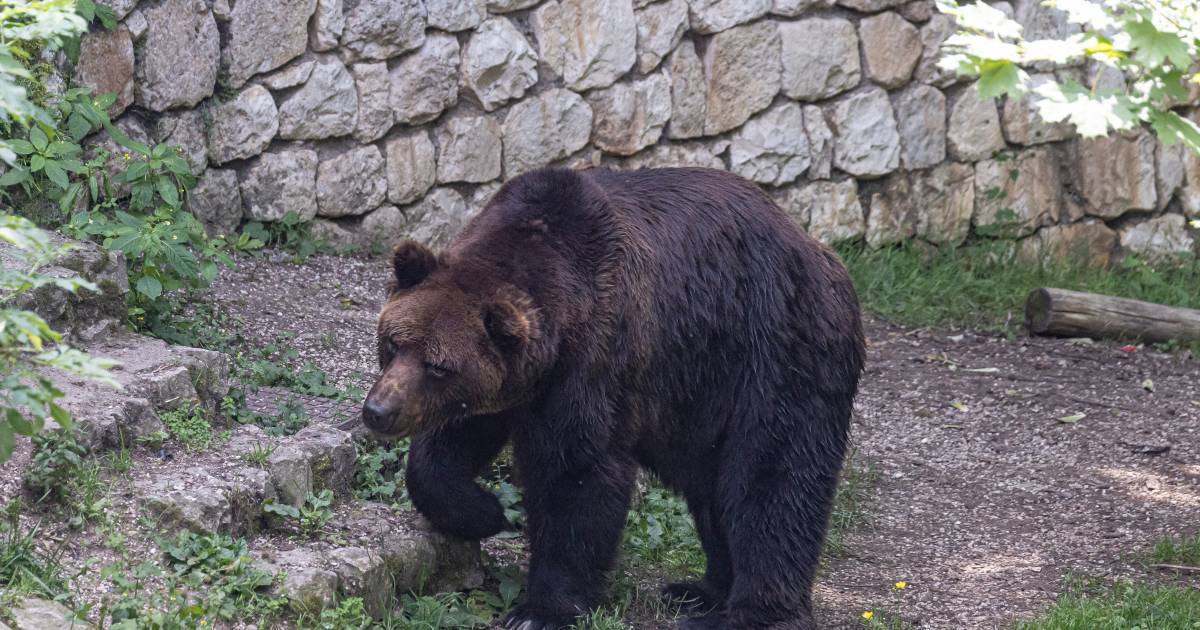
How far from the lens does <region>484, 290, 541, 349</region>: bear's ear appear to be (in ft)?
12.6

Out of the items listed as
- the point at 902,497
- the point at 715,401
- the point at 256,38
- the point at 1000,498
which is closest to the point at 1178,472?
the point at 1000,498

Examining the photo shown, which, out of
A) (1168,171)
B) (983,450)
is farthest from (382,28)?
(1168,171)

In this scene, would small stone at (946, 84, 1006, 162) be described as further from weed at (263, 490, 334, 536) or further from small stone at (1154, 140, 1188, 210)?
weed at (263, 490, 334, 536)

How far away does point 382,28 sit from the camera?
6.78m

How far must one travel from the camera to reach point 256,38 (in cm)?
649

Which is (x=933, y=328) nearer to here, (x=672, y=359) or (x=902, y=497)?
(x=902, y=497)

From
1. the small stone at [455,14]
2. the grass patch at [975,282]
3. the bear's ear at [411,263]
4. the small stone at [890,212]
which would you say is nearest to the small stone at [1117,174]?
the grass patch at [975,282]

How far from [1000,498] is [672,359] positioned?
2.30 m

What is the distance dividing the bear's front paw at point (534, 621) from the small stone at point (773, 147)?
4130 mm

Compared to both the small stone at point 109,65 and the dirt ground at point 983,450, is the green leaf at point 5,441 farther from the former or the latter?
the small stone at point 109,65

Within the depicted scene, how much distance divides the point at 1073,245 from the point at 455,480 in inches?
222

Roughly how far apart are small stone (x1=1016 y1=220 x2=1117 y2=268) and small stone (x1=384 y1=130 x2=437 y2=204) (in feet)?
12.6

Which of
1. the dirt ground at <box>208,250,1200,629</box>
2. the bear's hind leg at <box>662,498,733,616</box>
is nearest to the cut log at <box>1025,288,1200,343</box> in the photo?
the dirt ground at <box>208,250,1200,629</box>

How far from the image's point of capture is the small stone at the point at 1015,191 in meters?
8.30
